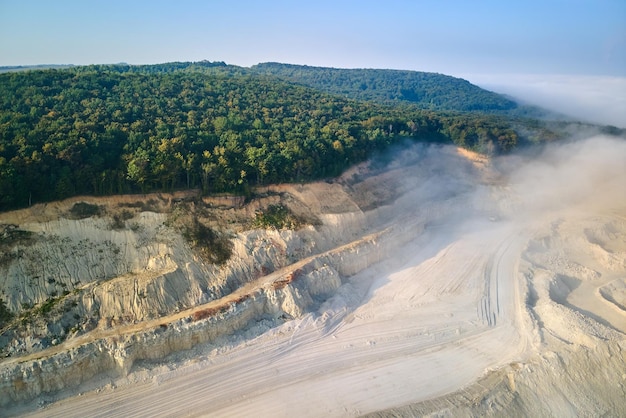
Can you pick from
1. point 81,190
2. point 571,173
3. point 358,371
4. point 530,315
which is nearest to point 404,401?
point 358,371

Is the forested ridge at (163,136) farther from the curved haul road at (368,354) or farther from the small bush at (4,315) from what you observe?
the curved haul road at (368,354)

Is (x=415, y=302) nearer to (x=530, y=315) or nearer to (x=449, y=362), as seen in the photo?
(x=449, y=362)

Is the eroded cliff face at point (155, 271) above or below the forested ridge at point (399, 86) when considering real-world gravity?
below

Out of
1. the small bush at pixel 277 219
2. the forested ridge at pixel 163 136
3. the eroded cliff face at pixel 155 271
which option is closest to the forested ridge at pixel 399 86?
the forested ridge at pixel 163 136

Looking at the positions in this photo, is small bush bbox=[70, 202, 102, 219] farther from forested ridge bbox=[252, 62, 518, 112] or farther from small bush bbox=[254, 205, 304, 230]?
forested ridge bbox=[252, 62, 518, 112]

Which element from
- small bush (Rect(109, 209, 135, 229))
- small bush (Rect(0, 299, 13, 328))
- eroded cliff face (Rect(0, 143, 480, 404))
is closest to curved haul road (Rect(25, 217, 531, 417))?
eroded cliff face (Rect(0, 143, 480, 404))
